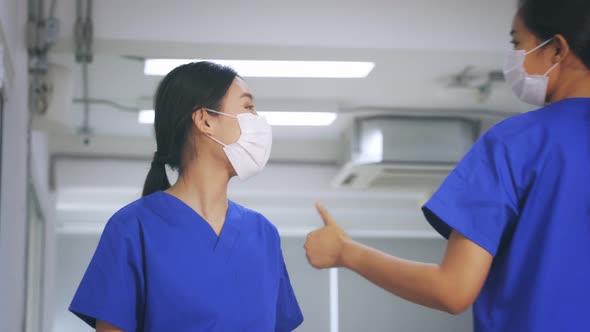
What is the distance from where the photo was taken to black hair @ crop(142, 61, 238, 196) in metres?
1.81

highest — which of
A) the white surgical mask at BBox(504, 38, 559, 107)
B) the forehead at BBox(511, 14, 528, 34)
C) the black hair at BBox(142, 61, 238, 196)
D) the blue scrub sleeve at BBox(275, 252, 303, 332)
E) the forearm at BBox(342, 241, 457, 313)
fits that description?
the forehead at BBox(511, 14, 528, 34)

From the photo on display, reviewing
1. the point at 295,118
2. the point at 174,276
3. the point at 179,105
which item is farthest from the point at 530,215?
the point at 295,118

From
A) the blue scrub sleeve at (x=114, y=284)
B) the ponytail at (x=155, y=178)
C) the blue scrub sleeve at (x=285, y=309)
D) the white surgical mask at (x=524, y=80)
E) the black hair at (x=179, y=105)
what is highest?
the white surgical mask at (x=524, y=80)

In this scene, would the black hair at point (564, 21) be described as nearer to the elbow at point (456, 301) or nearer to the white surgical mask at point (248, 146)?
the elbow at point (456, 301)

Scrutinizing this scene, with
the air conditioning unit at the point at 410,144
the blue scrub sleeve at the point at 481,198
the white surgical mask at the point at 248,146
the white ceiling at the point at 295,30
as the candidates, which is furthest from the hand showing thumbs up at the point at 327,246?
the air conditioning unit at the point at 410,144

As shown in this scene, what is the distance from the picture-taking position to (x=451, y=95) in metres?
4.73

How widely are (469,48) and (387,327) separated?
15.9 ft

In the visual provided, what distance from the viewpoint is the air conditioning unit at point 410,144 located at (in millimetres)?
5492

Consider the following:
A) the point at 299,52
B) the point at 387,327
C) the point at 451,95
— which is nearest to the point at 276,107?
the point at 451,95

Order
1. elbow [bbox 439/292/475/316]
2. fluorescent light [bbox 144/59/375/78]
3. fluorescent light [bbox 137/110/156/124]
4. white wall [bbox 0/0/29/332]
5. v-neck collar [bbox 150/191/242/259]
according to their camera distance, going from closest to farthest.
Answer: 1. elbow [bbox 439/292/475/316]
2. v-neck collar [bbox 150/191/242/259]
3. white wall [bbox 0/0/29/332]
4. fluorescent light [bbox 144/59/375/78]
5. fluorescent light [bbox 137/110/156/124]

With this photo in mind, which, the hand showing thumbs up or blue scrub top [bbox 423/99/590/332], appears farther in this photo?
the hand showing thumbs up

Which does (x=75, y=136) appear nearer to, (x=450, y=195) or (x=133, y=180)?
(x=133, y=180)

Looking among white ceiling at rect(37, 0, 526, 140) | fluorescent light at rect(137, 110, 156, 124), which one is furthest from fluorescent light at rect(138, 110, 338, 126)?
white ceiling at rect(37, 0, 526, 140)

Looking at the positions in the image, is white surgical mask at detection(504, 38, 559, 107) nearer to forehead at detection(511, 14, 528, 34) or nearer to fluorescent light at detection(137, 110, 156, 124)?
forehead at detection(511, 14, 528, 34)
